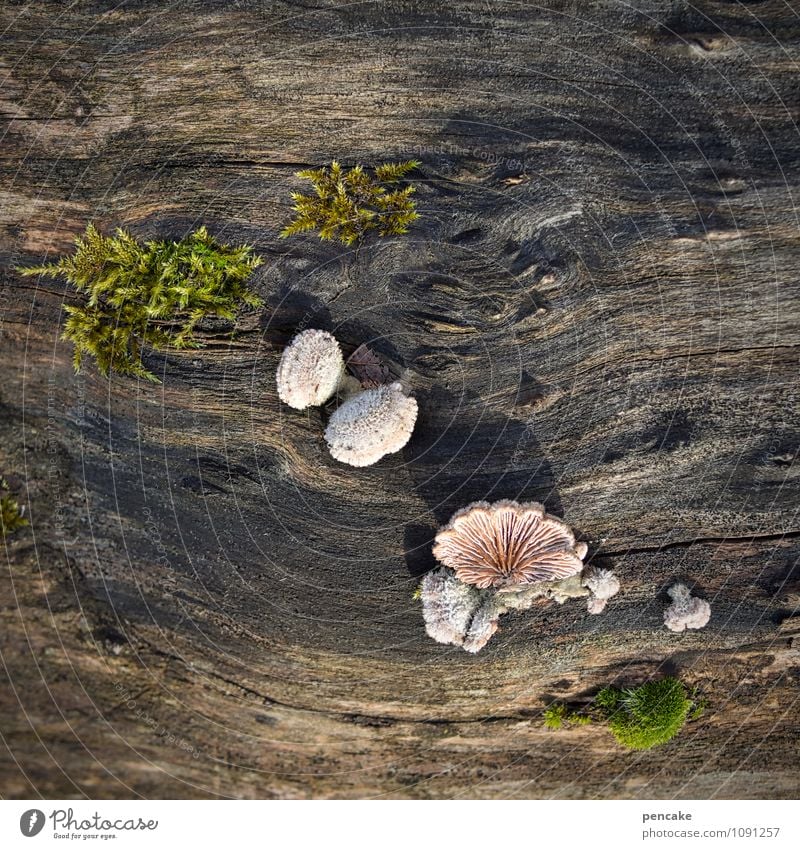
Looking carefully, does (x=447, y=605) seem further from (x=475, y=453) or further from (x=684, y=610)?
(x=684, y=610)

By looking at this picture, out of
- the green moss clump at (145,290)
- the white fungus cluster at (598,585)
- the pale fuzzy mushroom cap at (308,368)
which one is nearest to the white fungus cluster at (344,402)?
the pale fuzzy mushroom cap at (308,368)

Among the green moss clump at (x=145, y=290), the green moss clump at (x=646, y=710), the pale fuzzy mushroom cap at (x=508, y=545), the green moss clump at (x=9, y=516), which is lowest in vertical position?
the green moss clump at (x=646, y=710)

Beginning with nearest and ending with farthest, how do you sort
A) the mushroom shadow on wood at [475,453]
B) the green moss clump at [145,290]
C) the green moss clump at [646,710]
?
the green moss clump at [145,290] → the mushroom shadow on wood at [475,453] → the green moss clump at [646,710]

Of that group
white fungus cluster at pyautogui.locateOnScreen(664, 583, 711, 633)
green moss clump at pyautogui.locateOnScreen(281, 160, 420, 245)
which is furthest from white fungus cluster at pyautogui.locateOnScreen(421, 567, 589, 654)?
green moss clump at pyautogui.locateOnScreen(281, 160, 420, 245)

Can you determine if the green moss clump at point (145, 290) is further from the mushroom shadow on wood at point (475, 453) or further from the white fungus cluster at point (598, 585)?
the white fungus cluster at point (598, 585)

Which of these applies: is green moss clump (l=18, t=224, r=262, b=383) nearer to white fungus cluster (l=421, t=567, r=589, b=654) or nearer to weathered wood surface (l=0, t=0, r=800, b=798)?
weathered wood surface (l=0, t=0, r=800, b=798)
